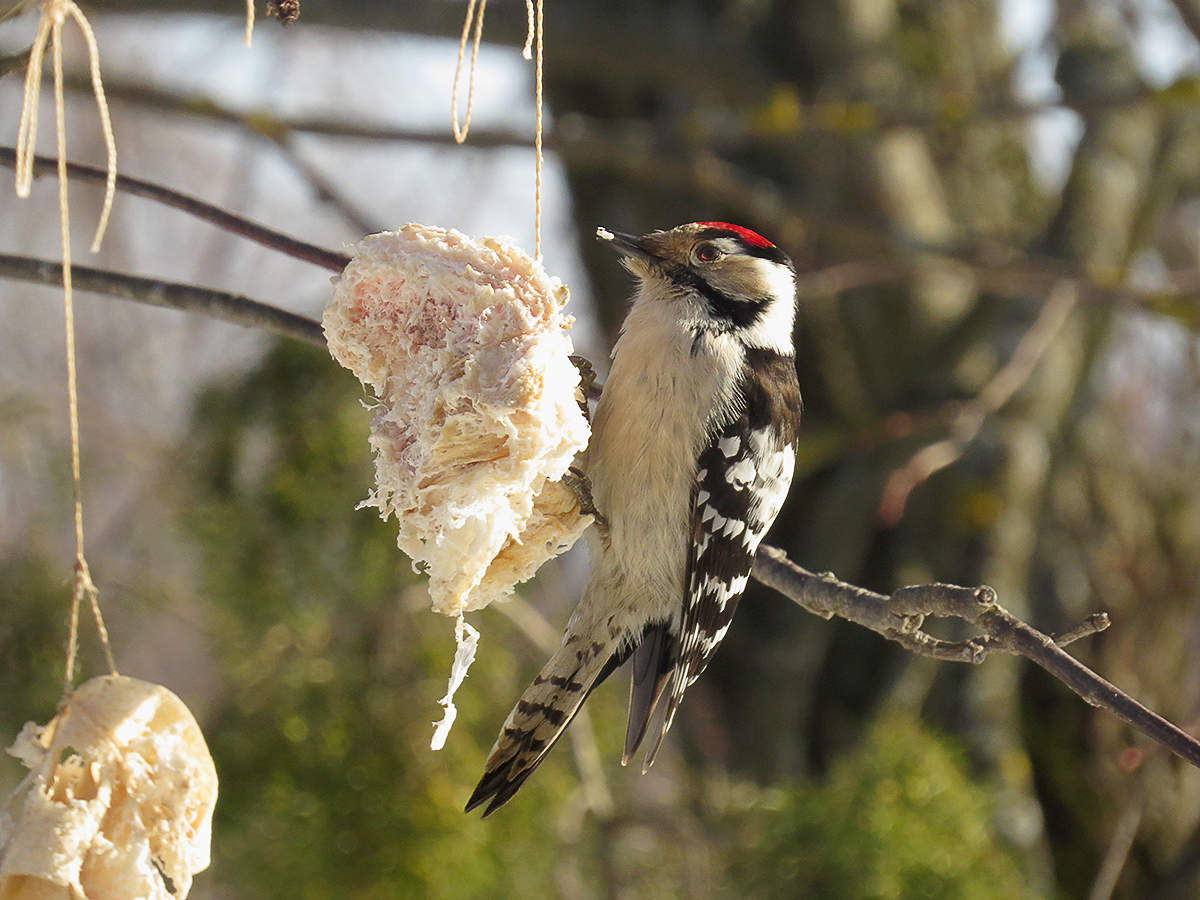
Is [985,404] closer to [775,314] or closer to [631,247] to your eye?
[775,314]

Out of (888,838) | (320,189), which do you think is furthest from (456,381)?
(888,838)

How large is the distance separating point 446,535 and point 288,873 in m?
1.57

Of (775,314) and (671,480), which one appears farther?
(775,314)

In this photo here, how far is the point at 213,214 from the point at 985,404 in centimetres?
237

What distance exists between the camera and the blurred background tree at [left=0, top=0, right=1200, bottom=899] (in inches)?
108

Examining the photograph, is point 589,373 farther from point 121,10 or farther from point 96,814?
point 121,10

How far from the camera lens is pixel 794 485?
446cm

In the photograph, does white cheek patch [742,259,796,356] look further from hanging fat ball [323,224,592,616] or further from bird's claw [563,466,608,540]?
hanging fat ball [323,224,592,616]

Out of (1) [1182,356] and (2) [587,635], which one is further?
(1) [1182,356]

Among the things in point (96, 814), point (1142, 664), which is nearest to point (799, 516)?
point (1142, 664)

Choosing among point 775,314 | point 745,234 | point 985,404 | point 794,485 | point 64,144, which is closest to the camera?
point 64,144

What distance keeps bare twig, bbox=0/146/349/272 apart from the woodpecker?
701 mm

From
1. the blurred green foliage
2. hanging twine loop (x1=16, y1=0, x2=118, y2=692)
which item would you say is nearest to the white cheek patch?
the blurred green foliage

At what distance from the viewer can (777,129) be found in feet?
11.3
